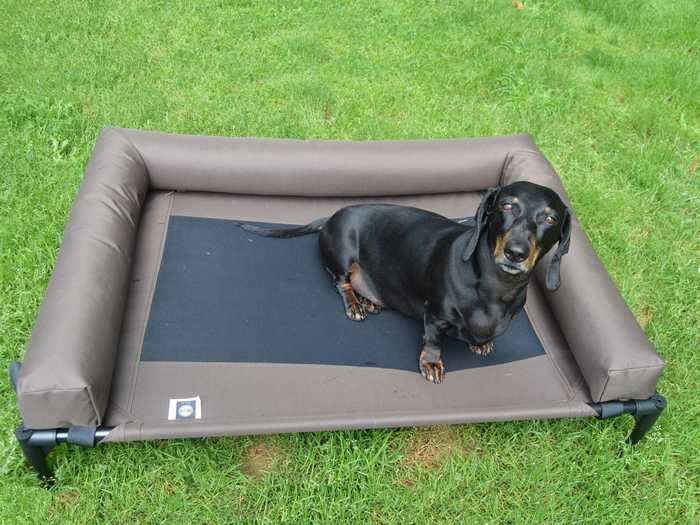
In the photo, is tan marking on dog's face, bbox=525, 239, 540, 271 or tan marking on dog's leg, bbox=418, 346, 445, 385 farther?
tan marking on dog's leg, bbox=418, 346, 445, 385

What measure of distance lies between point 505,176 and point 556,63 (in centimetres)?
242

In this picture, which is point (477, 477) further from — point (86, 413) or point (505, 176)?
point (505, 176)

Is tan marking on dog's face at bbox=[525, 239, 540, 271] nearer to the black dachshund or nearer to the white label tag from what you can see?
the black dachshund

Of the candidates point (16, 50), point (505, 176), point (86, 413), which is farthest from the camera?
point (16, 50)

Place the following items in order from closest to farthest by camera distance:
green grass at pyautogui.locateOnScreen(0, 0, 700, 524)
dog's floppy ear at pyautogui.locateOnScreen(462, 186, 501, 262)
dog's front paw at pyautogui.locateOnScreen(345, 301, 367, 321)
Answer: dog's floppy ear at pyautogui.locateOnScreen(462, 186, 501, 262)
green grass at pyautogui.locateOnScreen(0, 0, 700, 524)
dog's front paw at pyautogui.locateOnScreen(345, 301, 367, 321)

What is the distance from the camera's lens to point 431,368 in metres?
2.89

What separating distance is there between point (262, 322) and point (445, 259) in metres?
0.93

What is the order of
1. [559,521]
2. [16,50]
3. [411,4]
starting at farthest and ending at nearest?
[411,4], [16,50], [559,521]

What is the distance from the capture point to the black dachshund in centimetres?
247

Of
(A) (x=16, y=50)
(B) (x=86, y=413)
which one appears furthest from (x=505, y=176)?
(A) (x=16, y=50)

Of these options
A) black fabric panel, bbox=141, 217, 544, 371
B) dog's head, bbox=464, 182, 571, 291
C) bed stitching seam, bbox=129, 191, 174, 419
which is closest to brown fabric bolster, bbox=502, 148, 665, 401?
black fabric panel, bbox=141, 217, 544, 371

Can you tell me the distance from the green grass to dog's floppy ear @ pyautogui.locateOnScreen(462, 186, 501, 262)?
0.89m

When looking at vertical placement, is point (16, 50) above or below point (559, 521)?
above

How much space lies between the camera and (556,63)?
19.0 feet
